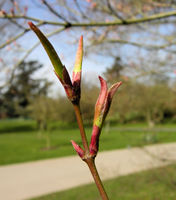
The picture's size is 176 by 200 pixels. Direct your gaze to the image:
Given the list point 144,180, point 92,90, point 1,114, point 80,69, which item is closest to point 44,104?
point 144,180

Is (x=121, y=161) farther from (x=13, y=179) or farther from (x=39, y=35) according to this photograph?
(x=39, y=35)

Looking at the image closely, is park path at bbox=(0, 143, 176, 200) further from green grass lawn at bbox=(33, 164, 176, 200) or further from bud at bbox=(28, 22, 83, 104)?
Answer: bud at bbox=(28, 22, 83, 104)

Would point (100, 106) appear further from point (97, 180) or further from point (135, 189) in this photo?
point (135, 189)

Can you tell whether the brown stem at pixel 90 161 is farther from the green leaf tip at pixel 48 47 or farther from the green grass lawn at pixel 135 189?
the green grass lawn at pixel 135 189

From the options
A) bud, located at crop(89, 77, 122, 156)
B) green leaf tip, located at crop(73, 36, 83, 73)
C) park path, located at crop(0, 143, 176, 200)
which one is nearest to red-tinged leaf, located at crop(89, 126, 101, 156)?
bud, located at crop(89, 77, 122, 156)

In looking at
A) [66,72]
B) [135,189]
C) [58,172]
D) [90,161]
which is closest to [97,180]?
[90,161]

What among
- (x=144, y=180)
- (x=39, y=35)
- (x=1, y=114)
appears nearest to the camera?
(x=39, y=35)
